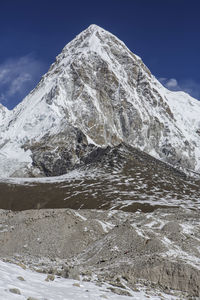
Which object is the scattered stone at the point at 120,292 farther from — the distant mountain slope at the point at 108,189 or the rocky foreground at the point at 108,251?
the distant mountain slope at the point at 108,189

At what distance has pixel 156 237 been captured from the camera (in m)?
28.3

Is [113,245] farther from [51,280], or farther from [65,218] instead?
[51,280]

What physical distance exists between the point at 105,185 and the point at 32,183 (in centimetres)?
3580

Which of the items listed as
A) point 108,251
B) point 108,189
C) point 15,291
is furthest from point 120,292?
point 108,189

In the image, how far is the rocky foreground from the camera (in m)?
20.1

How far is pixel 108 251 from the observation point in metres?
27.5

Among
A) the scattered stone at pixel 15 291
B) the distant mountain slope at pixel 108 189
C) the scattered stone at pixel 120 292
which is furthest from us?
the distant mountain slope at pixel 108 189

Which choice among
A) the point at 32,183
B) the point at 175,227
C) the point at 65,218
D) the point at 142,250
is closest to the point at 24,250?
the point at 65,218

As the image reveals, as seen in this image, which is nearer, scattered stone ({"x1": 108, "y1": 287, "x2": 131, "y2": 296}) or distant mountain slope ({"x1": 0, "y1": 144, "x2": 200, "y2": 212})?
scattered stone ({"x1": 108, "y1": 287, "x2": 131, "y2": 296})

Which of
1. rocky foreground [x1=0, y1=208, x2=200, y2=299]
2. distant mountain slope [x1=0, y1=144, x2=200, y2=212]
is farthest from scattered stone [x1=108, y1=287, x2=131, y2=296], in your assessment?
distant mountain slope [x1=0, y1=144, x2=200, y2=212]

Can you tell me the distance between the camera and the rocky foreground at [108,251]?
20141 millimetres

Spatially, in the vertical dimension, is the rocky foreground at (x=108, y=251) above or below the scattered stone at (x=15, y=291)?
below

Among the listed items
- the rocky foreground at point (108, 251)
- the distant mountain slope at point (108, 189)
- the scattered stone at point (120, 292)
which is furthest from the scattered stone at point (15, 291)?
the distant mountain slope at point (108, 189)

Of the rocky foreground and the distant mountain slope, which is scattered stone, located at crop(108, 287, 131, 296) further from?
the distant mountain slope
